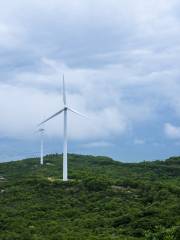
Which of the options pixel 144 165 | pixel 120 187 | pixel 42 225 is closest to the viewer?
pixel 42 225

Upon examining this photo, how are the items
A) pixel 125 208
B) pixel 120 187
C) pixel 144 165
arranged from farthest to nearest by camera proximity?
pixel 144 165, pixel 120 187, pixel 125 208

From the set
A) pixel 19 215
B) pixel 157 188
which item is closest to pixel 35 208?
pixel 19 215

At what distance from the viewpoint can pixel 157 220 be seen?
56.3 meters

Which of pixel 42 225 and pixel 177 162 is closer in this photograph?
pixel 42 225

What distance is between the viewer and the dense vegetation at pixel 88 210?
5356 cm

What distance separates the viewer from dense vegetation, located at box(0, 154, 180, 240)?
53562 mm

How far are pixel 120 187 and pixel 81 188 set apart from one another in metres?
5.43

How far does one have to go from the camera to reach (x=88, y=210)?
71.3m

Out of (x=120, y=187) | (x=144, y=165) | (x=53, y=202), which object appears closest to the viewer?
(x=53, y=202)

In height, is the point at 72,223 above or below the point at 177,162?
below

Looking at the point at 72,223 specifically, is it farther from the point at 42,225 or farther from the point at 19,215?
the point at 19,215

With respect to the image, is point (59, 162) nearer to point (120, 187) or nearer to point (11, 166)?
point (11, 166)

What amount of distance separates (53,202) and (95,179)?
13.1 m

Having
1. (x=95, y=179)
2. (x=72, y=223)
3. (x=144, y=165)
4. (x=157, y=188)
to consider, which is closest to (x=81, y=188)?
(x=95, y=179)
